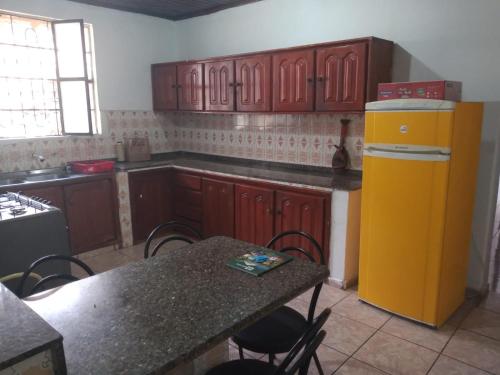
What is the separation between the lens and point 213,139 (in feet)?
15.7

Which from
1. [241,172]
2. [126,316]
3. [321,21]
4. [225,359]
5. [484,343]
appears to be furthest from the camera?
[241,172]

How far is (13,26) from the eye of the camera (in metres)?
3.79

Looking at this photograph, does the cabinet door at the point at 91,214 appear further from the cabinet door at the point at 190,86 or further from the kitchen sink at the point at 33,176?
the cabinet door at the point at 190,86

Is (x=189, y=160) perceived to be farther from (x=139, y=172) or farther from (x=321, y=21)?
(x=321, y=21)

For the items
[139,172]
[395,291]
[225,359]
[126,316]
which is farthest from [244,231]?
[126,316]

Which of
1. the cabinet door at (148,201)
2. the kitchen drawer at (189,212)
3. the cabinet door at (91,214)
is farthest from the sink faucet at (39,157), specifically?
the kitchen drawer at (189,212)

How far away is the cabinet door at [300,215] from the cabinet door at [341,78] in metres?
0.78

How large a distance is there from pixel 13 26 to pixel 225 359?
3.78m

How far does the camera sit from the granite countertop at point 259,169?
3.25m

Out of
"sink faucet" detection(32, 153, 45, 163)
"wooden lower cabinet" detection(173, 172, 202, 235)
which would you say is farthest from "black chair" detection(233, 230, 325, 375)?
"sink faucet" detection(32, 153, 45, 163)

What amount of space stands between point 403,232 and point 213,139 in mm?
2788

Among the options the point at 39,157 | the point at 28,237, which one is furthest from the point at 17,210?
the point at 39,157

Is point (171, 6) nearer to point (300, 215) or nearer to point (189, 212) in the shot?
point (189, 212)

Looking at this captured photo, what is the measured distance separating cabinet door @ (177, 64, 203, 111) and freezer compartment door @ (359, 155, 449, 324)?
225 centimetres
